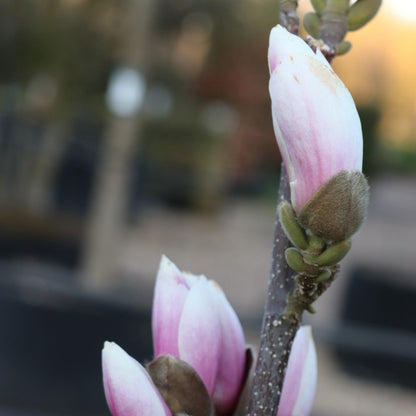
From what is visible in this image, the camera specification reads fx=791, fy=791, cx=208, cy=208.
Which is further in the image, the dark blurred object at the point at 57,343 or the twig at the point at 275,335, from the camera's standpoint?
the dark blurred object at the point at 57,343

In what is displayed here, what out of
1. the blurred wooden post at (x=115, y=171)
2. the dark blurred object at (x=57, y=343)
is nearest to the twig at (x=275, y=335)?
the dark blurred object at (x=57, y=343)

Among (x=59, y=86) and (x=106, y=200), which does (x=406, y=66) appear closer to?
(x=59, y=86)

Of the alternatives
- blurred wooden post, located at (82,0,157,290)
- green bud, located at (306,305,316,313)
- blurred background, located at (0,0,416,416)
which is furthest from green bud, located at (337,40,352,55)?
blurred wooden post, located at (82,0,157,290)

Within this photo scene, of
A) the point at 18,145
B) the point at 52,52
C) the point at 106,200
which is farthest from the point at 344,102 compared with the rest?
the point at 18,145

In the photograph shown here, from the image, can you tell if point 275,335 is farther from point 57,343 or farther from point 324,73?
point 57,343

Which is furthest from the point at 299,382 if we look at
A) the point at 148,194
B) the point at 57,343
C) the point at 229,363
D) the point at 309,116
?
the point at 148,194

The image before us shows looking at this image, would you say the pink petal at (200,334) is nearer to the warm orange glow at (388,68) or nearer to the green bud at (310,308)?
the green bud at (310,308)

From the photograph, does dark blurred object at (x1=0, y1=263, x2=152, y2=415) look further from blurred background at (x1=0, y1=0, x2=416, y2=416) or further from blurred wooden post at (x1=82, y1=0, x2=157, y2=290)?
blurred wooden post at (x1=82, y1=0, x2=157, y2=290)
